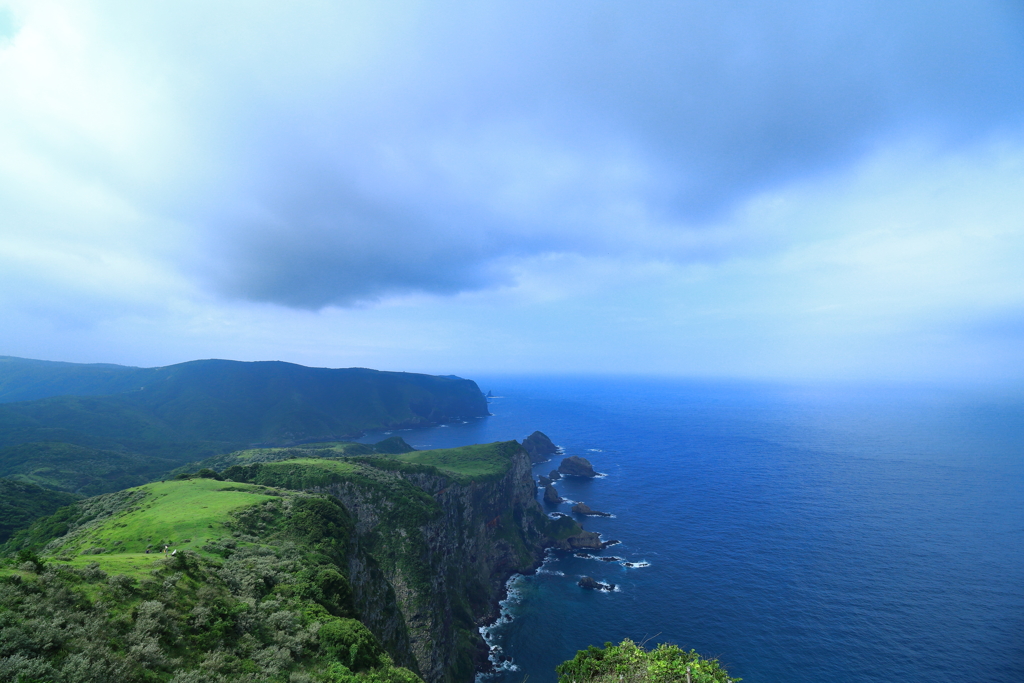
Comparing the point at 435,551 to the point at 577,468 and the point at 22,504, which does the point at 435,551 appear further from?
the point at 577,468

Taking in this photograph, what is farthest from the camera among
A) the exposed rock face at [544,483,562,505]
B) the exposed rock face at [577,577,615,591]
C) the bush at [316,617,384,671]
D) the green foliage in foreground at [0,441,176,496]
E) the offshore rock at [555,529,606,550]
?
the exposed rock face at [544,483,562,505]

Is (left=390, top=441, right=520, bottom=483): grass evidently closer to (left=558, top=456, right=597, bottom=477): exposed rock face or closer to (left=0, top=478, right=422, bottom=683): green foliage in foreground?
(left=558, top=456, right=597, bottom=477): exposed rock face

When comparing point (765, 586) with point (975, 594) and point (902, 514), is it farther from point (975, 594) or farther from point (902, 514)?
point (902, 514)

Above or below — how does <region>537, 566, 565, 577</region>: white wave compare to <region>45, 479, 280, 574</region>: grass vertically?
below

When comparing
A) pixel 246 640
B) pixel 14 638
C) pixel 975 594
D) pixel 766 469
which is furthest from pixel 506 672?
pixel 766 469

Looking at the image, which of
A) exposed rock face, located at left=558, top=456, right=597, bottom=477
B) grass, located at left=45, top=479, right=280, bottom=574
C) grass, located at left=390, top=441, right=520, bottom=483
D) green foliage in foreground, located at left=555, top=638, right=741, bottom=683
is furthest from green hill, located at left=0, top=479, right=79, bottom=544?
exposed rock face, located at left=558, top=456, right=597, bottom=477

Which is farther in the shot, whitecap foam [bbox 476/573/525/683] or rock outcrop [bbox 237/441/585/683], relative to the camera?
whitecap foam [bbox 476/573/525/683]
